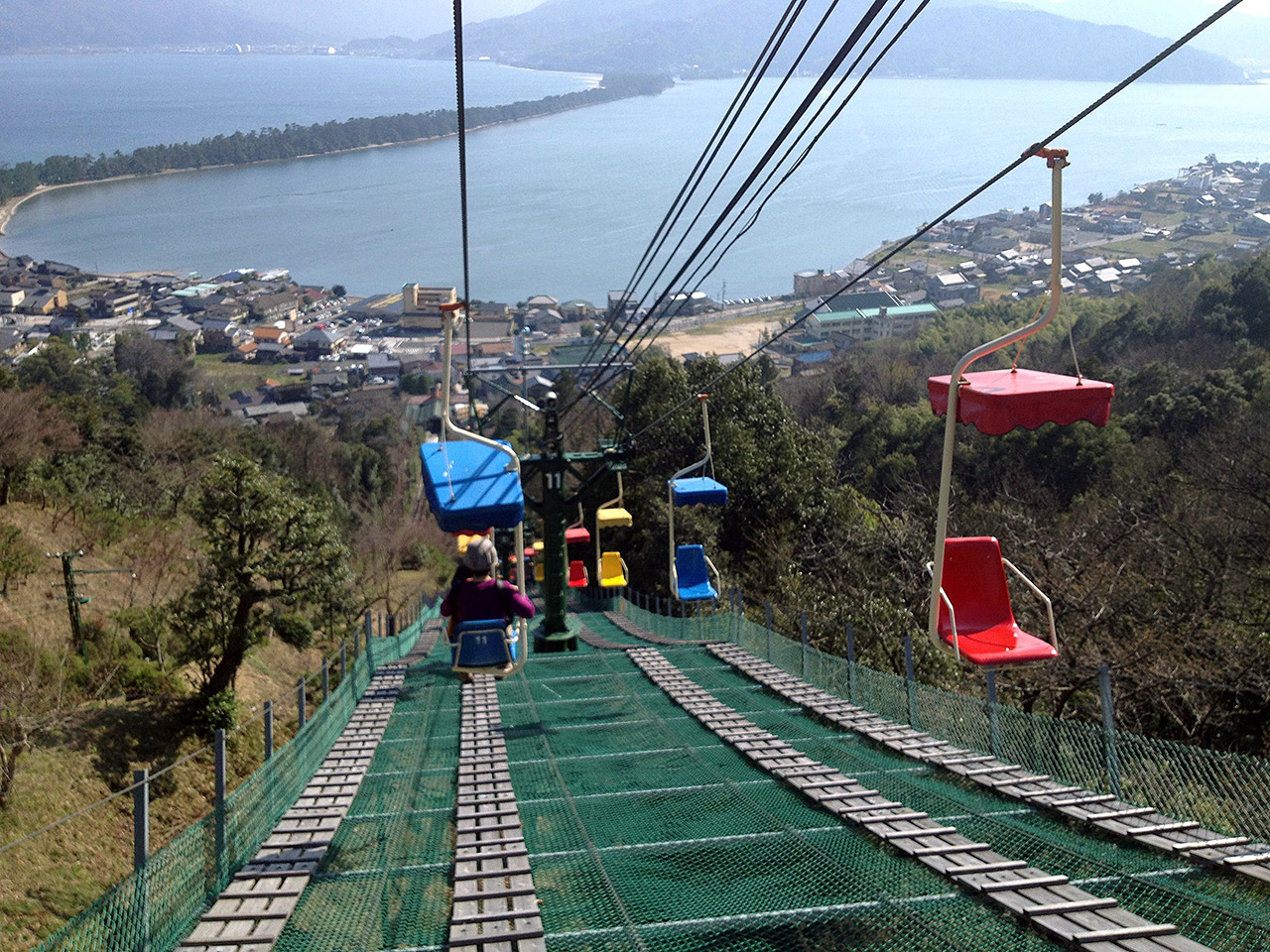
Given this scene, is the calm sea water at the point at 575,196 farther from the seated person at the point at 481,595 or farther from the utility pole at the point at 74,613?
the seated person at the point at 481,595

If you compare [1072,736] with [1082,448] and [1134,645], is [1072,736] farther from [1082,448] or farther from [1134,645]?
[1082,448]

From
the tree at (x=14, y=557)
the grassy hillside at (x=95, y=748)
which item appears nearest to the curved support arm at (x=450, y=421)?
the grassy hillside at (x=95, y=748)

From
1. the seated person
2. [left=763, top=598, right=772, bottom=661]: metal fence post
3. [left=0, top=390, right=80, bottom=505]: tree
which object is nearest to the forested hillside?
[left=763, top=598, right=772, bottom=661]: metal fence post

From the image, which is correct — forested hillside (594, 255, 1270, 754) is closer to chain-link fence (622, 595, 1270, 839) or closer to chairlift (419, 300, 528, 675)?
chain-link fence (622, 595, 1270, 839)

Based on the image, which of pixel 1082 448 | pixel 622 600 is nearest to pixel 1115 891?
pixel 622 600

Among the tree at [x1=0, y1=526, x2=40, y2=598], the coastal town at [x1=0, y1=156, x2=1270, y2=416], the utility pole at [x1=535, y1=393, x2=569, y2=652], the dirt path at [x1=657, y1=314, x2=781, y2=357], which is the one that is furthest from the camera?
the dirt path at [x1=657, y1=314, x2=781, y2=357]

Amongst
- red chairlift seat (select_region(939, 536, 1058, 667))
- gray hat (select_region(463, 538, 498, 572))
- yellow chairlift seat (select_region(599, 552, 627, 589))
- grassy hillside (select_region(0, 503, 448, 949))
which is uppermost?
gray hat (select_region(463, 538, 498, 572))
